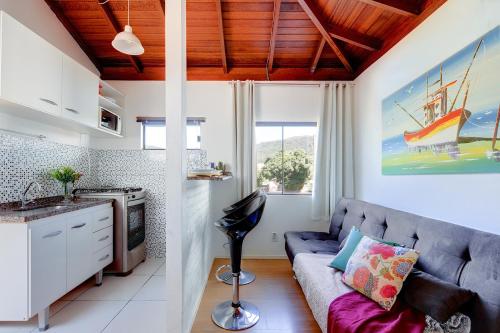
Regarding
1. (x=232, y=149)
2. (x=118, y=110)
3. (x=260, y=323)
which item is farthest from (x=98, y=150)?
(x=260, y=323)

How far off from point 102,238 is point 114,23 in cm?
256

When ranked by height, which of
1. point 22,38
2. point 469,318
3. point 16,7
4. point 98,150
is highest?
point 16,7

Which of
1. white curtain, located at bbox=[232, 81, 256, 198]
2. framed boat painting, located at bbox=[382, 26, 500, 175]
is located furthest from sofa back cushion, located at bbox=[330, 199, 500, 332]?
white curtain, located at bbox=[232, 81, 256, 198]

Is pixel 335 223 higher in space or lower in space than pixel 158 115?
lower

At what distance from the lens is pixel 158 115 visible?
334 centimetres

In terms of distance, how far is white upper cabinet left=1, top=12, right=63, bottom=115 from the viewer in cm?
171

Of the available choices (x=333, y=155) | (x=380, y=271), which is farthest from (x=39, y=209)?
(x=333, y=155)

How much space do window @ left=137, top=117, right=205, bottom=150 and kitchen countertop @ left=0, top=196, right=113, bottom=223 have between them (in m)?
1.06

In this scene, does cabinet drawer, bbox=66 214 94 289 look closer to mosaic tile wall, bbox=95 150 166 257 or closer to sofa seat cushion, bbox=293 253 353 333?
mosaic tile wall, bbox=95 150 166 257

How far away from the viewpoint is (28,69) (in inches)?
74.3

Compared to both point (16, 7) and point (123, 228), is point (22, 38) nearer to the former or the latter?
point (16, 7)

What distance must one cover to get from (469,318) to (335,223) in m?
1.65

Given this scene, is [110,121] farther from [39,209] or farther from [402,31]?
[402,31]

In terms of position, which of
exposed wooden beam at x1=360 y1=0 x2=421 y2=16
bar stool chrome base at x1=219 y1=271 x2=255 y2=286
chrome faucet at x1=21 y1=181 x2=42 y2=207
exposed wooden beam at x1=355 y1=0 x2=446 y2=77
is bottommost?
bar stool chrome base at x1=219 y1=271 x2=255 y2=286
